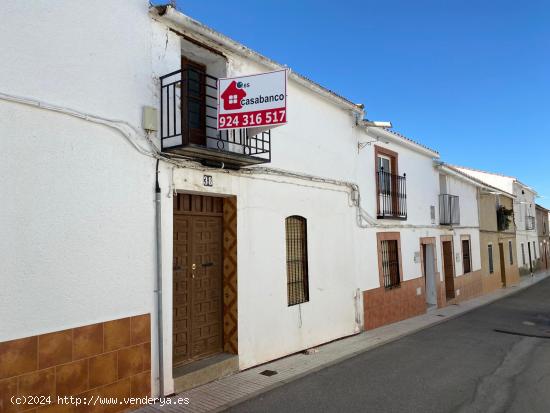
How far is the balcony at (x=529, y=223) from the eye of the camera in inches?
1134

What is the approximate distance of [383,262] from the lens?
1073 centimetres

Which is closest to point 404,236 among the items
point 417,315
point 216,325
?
point 417,315

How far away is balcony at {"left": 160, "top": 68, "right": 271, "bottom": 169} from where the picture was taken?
203 inches

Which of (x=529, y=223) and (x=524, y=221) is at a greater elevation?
(x=524, y=221)

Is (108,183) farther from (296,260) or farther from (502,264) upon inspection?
(502,264)

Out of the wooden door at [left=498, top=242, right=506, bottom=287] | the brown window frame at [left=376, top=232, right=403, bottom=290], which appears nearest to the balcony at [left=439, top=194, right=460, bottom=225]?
the brown window frame at [left=376, top=232, right=403, bottom=290]

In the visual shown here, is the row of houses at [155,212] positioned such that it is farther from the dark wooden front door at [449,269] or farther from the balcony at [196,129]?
the dark wooden front door at [449,269]

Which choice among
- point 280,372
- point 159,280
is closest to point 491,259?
point 280,372

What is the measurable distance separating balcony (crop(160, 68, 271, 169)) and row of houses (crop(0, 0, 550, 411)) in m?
0.03

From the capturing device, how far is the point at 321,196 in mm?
8328

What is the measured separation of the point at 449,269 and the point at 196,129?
40.1ft

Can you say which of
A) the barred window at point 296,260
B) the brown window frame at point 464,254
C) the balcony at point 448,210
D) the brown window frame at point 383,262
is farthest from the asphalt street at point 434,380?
the brown window frame at point 464,254

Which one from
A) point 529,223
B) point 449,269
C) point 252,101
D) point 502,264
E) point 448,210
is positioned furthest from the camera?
point 529,223

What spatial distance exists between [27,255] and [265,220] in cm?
364
